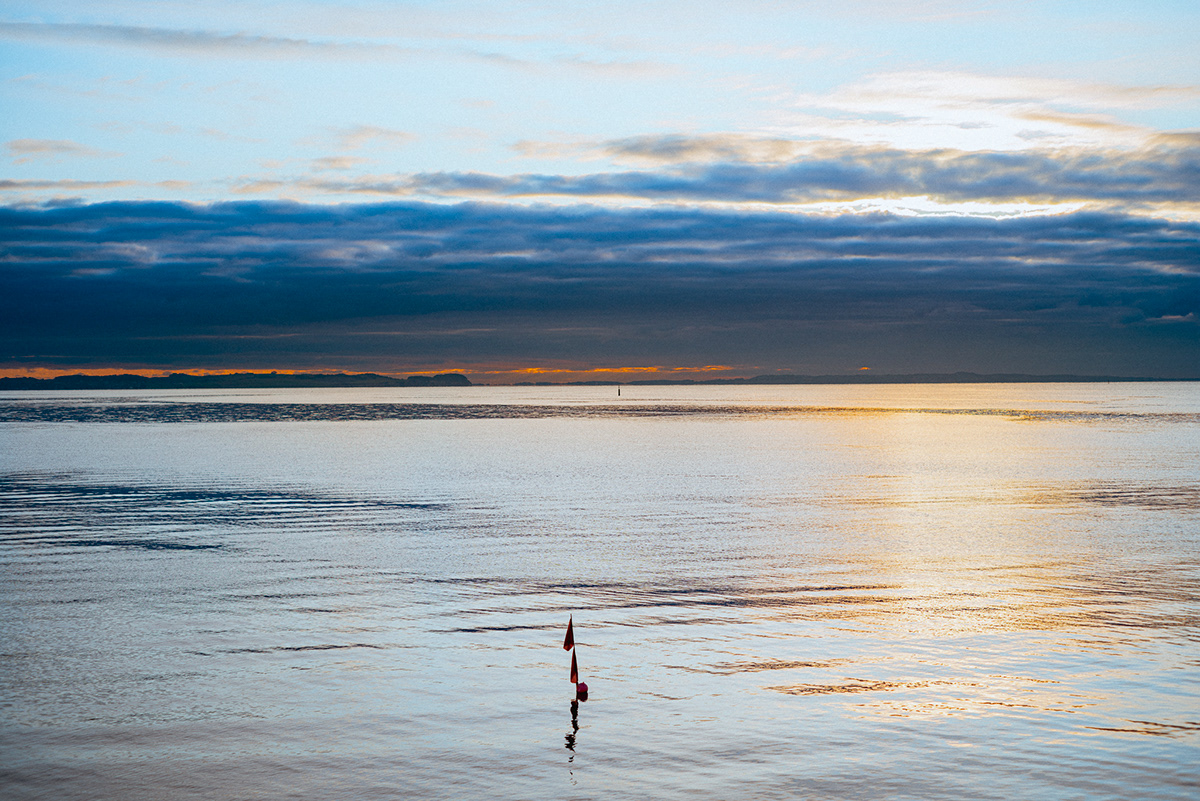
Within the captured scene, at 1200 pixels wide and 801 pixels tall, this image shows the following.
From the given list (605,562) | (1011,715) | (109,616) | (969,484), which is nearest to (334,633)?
(109,616)

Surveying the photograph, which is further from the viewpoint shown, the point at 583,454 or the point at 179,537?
the point at 583,454

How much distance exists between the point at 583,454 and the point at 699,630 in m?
64.9

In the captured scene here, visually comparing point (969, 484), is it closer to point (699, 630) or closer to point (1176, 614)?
point (1176, 614)

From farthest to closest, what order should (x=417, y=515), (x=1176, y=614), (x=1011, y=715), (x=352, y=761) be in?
(x=417, y=515)
(x=1176, y=614)
(x=1011, y=715)
(x=352, y=761)

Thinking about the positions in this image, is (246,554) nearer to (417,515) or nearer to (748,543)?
Answer: (417,515)

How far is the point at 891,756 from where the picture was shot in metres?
15.1

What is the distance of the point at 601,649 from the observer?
2091 centimetres

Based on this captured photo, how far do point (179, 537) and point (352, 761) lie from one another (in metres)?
25.3

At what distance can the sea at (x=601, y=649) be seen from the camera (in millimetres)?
14656

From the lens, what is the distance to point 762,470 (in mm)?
70188

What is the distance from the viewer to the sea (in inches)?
577

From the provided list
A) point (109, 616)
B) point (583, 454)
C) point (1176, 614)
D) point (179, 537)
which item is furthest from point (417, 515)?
point (583, 454)

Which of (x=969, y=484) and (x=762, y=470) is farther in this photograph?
(x=762, y=470)

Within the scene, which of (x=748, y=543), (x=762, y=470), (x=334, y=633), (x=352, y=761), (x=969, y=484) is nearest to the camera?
(x=352, y=761)
